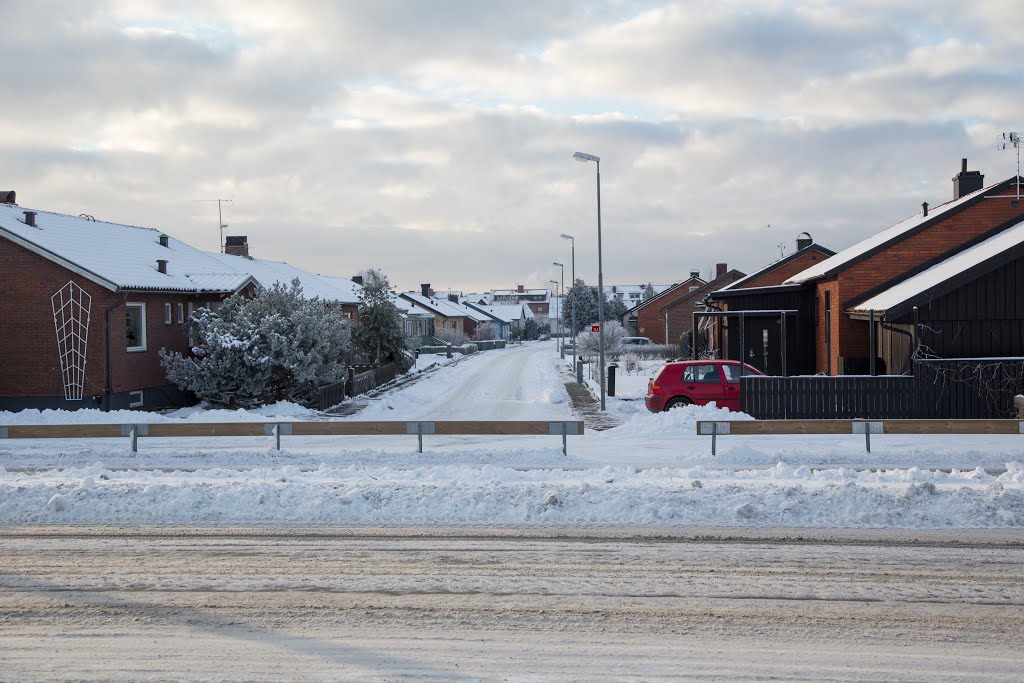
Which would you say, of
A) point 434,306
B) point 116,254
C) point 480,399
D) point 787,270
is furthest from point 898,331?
point 434,306

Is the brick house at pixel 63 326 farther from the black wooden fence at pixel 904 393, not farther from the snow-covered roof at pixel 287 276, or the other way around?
the black wooden fence at pixel 904 393

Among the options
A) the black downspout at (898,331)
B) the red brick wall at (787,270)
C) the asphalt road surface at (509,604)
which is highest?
the red brick wall at (787,270)

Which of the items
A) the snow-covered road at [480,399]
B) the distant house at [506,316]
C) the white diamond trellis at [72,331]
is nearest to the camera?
the white diamond trellis at [72,331]

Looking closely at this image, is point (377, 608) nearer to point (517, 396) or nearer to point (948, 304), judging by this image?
point (948, 304)

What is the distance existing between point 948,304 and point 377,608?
59.0 feet

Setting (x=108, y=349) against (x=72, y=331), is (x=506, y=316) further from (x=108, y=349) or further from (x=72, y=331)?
(x=72, y=331)

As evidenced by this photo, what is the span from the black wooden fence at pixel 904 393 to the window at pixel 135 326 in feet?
56.7

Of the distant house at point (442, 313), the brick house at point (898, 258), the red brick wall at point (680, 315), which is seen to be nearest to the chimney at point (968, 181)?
the brick house at point (898, 258)

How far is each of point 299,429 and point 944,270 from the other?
57.0 ft

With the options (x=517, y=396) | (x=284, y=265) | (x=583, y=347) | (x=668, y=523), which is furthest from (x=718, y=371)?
(x=583, y=347)

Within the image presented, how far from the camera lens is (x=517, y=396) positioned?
111 ft

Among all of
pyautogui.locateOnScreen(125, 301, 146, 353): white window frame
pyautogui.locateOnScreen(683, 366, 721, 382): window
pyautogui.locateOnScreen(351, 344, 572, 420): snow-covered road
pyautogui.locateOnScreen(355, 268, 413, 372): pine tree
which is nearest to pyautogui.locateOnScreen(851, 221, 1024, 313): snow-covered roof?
pyautogui.locateOnScreen(683, 366, 721, 382): window

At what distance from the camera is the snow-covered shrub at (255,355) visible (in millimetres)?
25609

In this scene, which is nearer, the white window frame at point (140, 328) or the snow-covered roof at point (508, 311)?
the white window frame at point (140, 328)
